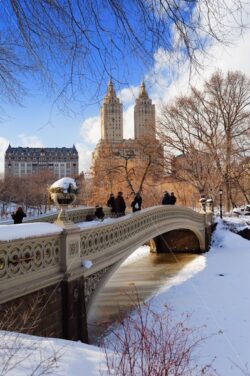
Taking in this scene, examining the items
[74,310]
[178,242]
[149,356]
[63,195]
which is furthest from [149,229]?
[149,356]

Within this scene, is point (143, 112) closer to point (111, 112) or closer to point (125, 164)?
point (111, 112)

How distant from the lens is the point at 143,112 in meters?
6.14

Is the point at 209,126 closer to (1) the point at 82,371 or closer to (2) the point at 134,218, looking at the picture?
(2) the point at 134,218

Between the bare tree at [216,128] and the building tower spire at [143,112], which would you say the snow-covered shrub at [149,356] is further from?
the bare tree at [216,128]

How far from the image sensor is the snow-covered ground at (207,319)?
12.4 feet

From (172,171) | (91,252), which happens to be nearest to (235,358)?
(91,252)

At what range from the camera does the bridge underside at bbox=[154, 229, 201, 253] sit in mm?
26641

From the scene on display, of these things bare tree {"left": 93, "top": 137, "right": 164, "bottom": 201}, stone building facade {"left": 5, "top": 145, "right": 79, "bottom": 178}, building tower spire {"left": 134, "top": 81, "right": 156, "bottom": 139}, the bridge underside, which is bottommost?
the bridge underside

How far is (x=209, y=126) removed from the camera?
3450cm

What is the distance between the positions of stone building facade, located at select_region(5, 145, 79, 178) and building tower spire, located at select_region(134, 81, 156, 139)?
11560cm

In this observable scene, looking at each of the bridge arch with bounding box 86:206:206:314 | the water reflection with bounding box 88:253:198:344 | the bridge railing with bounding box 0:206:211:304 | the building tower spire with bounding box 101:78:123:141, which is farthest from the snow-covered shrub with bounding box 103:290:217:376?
the bridge arch with bounding box 86:206:206:314

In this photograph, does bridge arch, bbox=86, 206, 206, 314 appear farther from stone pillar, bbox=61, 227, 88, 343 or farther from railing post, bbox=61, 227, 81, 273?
railing post, bbox=61, 227, 81, 273

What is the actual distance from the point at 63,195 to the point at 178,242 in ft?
70.2

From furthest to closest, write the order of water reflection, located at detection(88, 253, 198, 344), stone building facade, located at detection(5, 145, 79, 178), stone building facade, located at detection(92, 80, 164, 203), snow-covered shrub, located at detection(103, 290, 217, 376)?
stone building facade, located at detection(5, 145, 79, 178), stone building facade, located at detection(92, 80, 164, 203), water reflection, located at detection(88, 253, 198, 344), snow-covered shrub, located at detection(103, 290, 217, 376)
